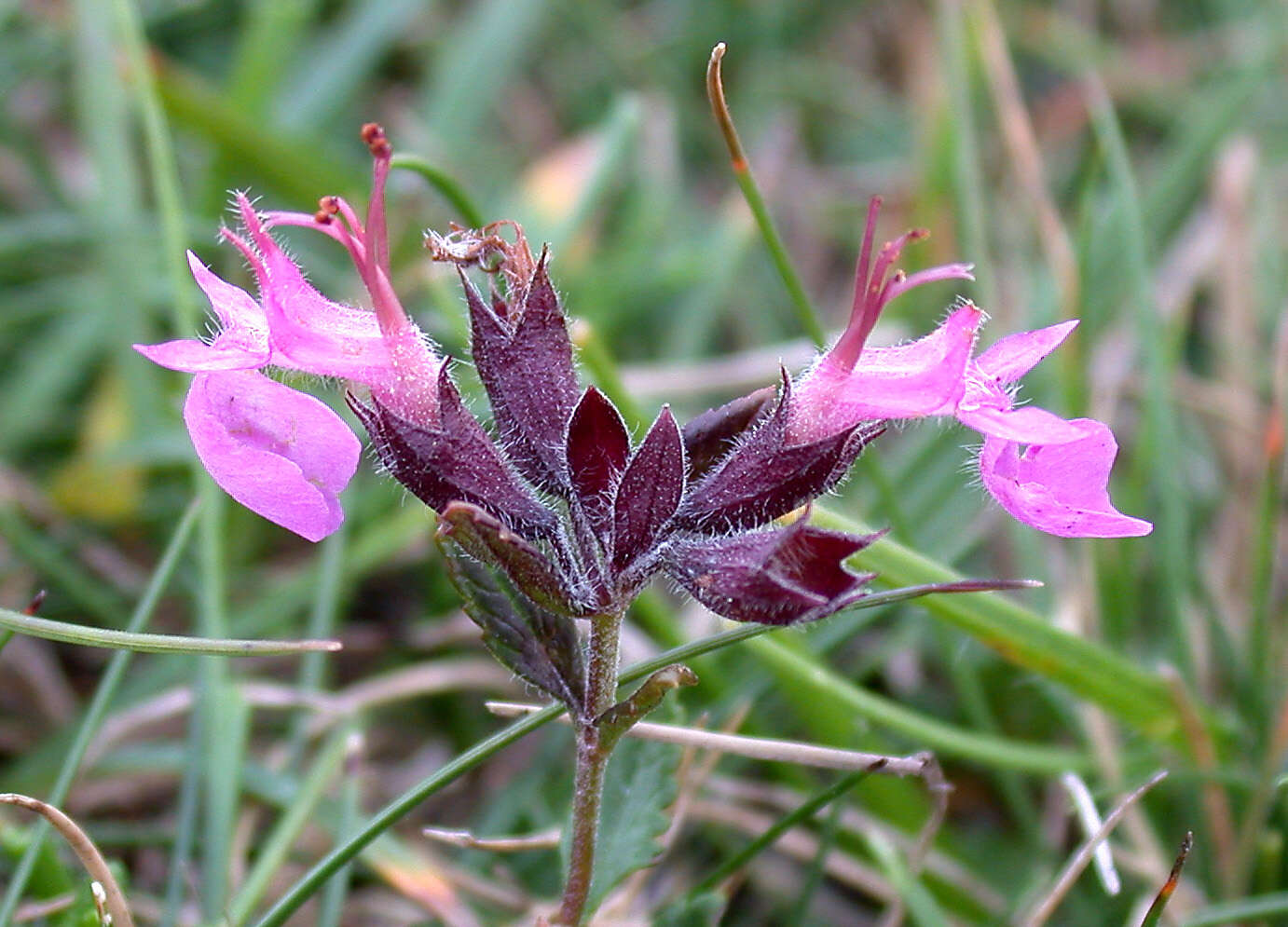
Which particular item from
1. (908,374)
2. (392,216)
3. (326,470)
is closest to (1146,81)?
(392,216)

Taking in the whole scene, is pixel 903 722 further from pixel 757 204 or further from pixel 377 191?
pixel 377 191

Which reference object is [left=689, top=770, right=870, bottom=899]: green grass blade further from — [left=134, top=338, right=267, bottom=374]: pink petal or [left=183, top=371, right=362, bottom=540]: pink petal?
[left=134, top=338, right=267, bottom=374]: pink petal

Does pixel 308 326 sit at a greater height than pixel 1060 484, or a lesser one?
greater

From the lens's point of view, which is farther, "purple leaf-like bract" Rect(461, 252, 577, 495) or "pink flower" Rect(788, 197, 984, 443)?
"purple leaf-like bract" Rect(461, 252, 577, 495)

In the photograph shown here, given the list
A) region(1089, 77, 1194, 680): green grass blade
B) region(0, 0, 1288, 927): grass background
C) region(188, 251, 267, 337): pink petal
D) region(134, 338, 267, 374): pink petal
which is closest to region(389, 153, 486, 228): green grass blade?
region(0, 0, 1288, 927): grass background

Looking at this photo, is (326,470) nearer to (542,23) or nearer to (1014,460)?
(1014,460)

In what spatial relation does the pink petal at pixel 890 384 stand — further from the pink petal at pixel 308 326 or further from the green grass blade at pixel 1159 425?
the green grass blade at pixel 1159 425

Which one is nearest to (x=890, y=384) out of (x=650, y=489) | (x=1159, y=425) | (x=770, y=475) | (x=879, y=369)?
(x=879, y=369)
